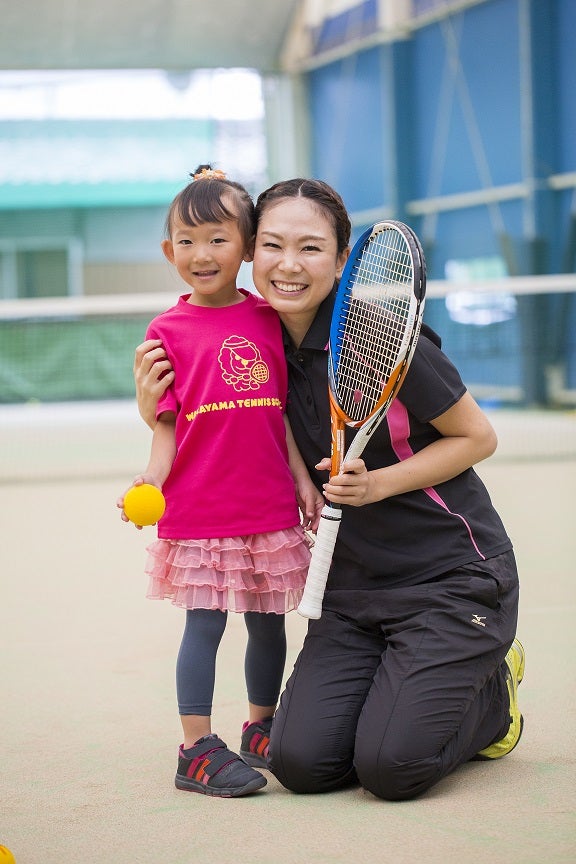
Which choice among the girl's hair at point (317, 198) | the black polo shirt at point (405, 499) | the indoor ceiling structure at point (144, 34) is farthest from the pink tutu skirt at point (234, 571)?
the indoor ceiling structure at point (144, 34)

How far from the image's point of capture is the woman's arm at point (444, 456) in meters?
2.40

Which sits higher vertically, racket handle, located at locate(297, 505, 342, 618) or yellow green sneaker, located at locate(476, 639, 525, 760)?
racket handle, located at locate(297, 505, 342, 618)

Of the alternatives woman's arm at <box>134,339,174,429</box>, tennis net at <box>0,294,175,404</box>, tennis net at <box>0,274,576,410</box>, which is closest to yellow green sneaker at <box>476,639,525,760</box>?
woman's arm at <box>134,339,174,429</box>

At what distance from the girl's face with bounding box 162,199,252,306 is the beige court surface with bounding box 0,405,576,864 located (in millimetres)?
1026

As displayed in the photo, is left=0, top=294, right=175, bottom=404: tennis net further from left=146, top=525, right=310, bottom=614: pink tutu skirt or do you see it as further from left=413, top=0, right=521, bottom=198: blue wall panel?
left=146, top=525, right=310, bottom=614: pink tutu skirt

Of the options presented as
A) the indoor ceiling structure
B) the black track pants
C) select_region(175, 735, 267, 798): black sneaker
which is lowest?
select_region(175, 735, 267, 798): black sneaker

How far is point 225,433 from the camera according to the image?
8.11 feet

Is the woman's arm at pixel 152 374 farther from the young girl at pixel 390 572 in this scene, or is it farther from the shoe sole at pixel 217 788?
the shoe sole at pixel 217 788

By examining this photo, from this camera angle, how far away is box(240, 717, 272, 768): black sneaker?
254 cm

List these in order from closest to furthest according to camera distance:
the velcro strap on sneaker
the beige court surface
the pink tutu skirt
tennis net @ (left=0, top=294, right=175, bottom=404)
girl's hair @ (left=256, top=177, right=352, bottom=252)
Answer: the beige court surface
the velcro strap on sneaker
the pink tutu skirt
girl's hair @ (left=256, top=177, right=352, bottom=252)
tennis net @ (left=0, top=294, right=175, bottom=404)

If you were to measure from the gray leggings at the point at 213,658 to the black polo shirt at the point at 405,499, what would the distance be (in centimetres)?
19

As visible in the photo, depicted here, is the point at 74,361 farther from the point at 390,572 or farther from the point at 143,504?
the point at 143,504

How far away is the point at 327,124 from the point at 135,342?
214 inches

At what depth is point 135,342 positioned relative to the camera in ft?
40.2
